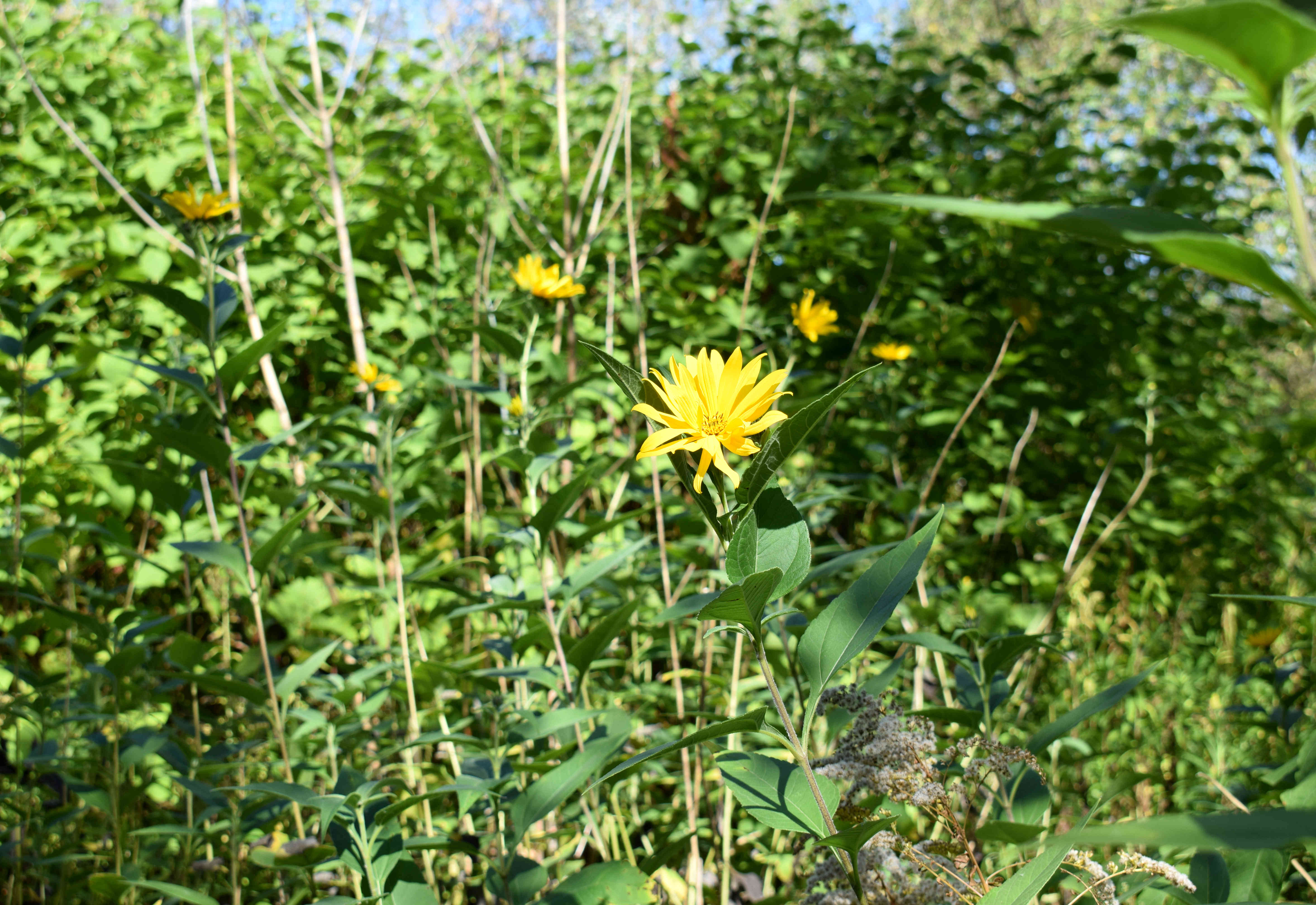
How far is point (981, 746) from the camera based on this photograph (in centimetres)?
77

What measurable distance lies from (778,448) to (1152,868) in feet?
1.36

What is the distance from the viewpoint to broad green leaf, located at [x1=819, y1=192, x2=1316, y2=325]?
0.33m

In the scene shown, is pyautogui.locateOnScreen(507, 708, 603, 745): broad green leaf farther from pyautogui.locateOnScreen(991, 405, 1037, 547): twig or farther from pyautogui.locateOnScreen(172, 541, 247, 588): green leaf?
pyautogui.locateOnScreen(991, 405, 1037, 547): twig

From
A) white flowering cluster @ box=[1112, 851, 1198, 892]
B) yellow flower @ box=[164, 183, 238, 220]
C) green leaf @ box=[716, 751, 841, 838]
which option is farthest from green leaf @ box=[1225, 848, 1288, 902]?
yellow flower @ box=[164, 183, 238, 220]

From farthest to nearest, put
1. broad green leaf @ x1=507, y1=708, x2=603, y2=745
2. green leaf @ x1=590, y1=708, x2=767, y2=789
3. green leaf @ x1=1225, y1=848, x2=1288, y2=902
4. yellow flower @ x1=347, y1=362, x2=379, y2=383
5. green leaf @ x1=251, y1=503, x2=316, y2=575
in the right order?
yellow flower @ x1=347, y1=362, x2=379, y2=383, green leaf @ x1=251, y1=503, x2=316, y2=575, broad green leaf @ x1=507, y1=708, x2=603, y2=745, green leaf @ x1=1225, y1=848, x2=1288, y2=902, green leaf @ x1=590, y1=708, x2=767, y2=789

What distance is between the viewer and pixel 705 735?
55 cm

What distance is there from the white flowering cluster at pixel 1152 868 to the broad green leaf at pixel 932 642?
264 millimetres

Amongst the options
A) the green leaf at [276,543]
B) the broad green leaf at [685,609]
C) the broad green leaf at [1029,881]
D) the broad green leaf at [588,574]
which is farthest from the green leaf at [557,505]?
the broad green leaf at [1029,881]

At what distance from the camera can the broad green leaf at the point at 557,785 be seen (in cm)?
88

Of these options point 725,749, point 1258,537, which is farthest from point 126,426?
point 1258,537

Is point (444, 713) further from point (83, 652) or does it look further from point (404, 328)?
point (404, 328)

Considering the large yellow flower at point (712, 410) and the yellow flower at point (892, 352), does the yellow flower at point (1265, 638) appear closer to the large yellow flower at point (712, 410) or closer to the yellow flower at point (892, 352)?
the yellow flower at point (892, 352)

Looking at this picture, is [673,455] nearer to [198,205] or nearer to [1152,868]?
[1152,868]

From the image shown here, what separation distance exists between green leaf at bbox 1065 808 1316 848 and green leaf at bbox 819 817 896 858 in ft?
0.89
